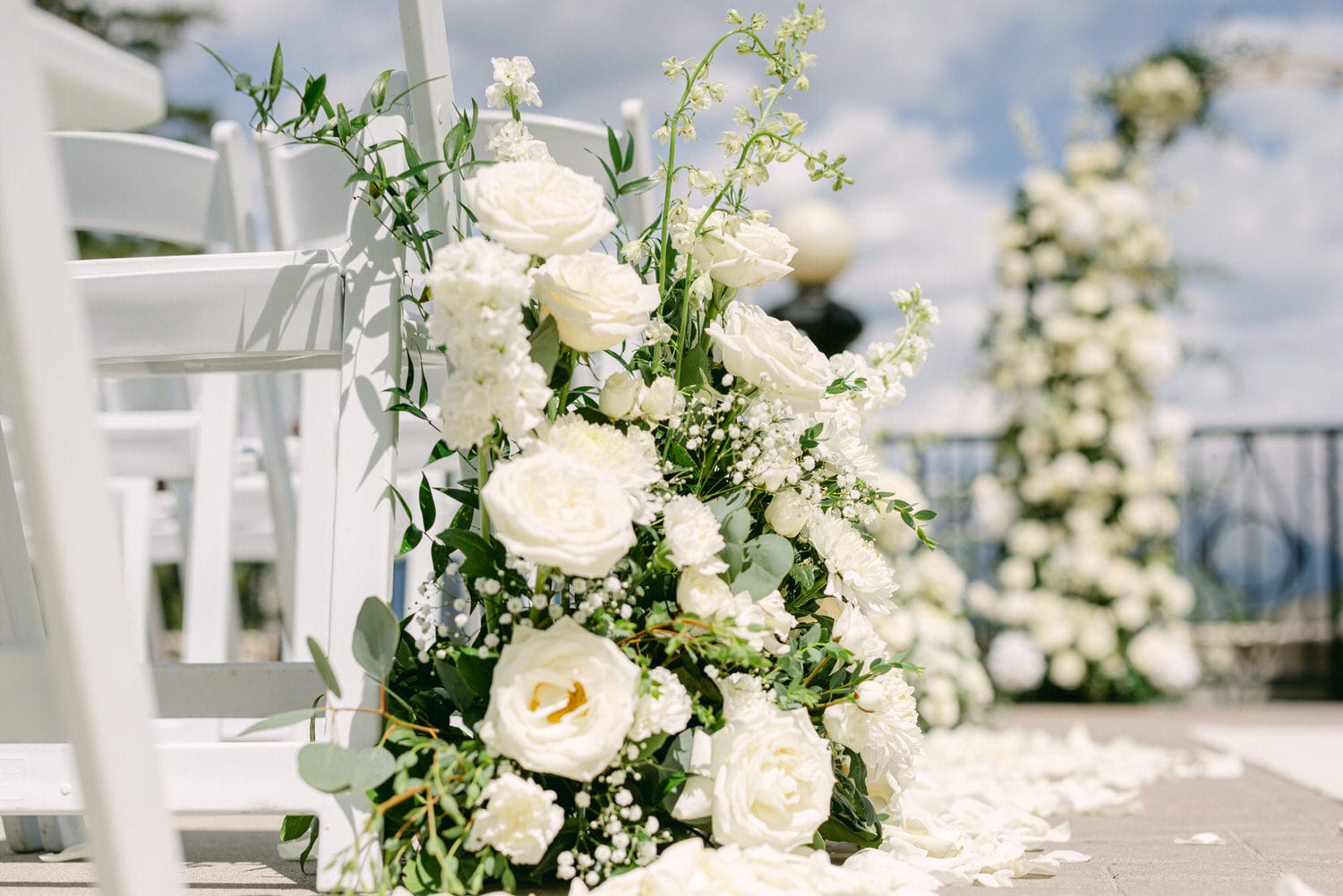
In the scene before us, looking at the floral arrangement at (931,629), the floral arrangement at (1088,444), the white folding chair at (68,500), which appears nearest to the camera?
the white folding chair at (68,500)

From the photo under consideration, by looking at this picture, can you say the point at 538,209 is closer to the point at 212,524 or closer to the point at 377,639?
the point at 377,639

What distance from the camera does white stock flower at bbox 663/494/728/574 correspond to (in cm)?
98

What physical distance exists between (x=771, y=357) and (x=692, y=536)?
207 millimetres

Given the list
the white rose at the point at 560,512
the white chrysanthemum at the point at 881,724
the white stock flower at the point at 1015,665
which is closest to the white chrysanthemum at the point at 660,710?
the white rose at the point at 560,512

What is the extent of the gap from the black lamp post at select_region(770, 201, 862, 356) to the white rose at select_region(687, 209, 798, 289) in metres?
2.24

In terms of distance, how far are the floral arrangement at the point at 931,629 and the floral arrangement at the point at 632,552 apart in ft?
5.18

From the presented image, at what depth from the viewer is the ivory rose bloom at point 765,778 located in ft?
3.19

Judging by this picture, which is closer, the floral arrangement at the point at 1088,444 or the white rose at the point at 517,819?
the white rose at the point at 517,819

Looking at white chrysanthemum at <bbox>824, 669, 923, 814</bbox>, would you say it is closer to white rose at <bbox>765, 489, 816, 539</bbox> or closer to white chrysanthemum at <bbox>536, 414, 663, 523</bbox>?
white rose at <bbox>765, 489, 816, 539</bbox>

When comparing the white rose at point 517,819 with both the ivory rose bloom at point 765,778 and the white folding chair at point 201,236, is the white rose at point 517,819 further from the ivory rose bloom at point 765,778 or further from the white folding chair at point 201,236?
the white folding chair at point 201,236

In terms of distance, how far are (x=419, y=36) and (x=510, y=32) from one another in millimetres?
119

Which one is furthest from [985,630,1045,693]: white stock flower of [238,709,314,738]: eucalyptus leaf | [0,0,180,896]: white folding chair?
[0,0,180,896]: white folding chair

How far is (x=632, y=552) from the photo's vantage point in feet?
3.42

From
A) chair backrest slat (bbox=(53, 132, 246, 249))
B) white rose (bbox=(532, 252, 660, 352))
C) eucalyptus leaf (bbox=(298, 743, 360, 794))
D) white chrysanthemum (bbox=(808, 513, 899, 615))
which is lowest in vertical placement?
eucalyptus leaf (bbox=(298, 743, 360, 794))
